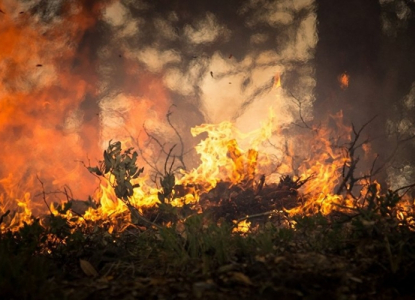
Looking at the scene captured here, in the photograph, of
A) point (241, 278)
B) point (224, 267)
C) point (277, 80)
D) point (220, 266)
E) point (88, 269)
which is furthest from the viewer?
point (277, 80)

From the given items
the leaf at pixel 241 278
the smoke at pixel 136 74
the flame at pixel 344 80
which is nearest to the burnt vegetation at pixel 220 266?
the leaf at pixel 241 278

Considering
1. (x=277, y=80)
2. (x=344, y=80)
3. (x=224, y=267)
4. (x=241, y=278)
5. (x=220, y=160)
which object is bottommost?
(x=241, y=278)

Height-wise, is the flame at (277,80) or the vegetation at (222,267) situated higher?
the flame at (277,80)

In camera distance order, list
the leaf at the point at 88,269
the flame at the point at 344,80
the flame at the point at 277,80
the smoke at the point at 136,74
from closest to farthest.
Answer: the leaf at the point at 88,269 → the smoke at the point at 136,74 → the flame at the point at 344,80 → the flame at the point at 277,80

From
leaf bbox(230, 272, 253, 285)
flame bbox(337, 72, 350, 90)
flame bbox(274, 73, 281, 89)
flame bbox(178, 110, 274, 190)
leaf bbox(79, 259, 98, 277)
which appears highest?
flame bbox(274, 73, 281, 89)

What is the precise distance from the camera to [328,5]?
13516 mm

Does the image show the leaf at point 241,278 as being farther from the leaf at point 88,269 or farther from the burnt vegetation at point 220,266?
the leaf at point 88,269

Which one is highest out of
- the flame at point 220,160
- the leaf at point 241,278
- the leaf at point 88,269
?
the flame at point 220,160

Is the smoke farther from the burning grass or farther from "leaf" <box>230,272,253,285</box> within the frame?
"leaf" <box>230,272,253,285</box>

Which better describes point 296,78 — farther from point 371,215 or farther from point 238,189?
point 371,215

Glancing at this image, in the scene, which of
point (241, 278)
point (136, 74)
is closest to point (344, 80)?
point (136, 74)

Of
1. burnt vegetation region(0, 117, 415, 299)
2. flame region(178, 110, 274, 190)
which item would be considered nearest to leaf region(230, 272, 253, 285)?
burnt vegetation region(0, 117, 415, 299)

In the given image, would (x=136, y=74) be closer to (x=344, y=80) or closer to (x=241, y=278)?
(x=344, y=80)

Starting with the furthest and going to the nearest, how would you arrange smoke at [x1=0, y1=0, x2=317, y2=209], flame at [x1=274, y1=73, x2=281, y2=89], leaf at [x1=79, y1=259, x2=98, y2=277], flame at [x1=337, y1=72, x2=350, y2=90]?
flame at [x1=274, y1=73, x2=281, y2=89], flame at [x1=337, y1=72, x2=350, y2=90], smoke at [x1=0, y1=0, x2=317, y2=209], leaf at [x1=79, y1=259, x2=98, y2=277]
